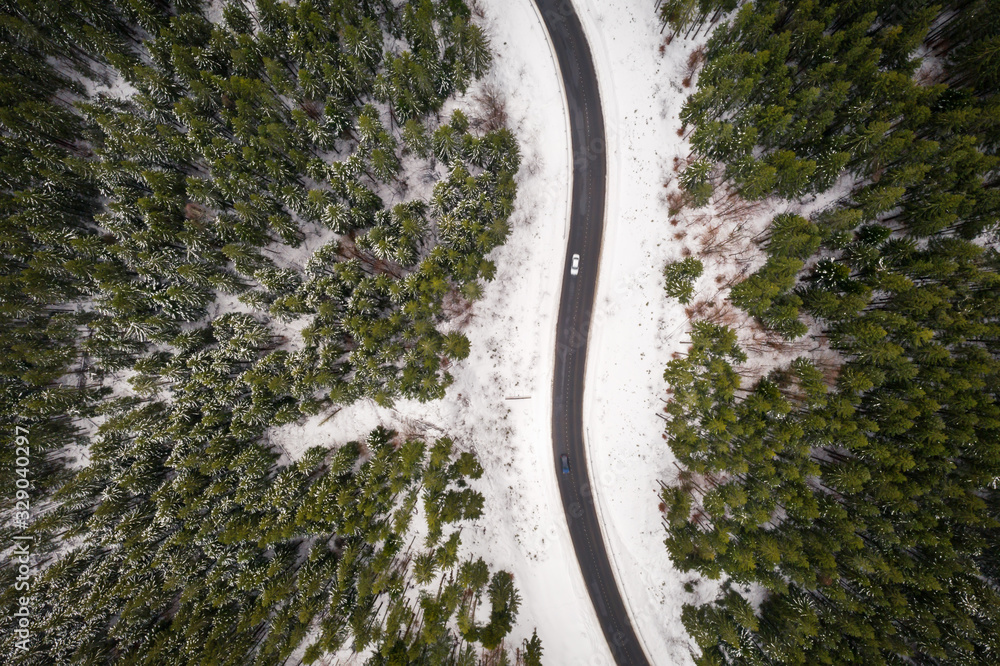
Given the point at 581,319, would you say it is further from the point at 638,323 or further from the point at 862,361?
the point at 862,361

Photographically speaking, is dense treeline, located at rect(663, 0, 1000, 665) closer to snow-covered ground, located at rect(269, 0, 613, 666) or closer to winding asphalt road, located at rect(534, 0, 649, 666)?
winding asphalt road, located at rect(534, 0, 649, 666)

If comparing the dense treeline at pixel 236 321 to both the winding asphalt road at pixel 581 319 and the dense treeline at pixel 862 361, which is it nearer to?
the winding asphalt road at pixel 581 319

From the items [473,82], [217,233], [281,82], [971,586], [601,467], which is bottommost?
[971,586]

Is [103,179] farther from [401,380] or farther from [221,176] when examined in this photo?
[401,380]

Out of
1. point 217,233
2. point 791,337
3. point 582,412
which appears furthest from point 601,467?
point 217,233

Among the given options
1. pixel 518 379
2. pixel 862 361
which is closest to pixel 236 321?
pixel 518 379
